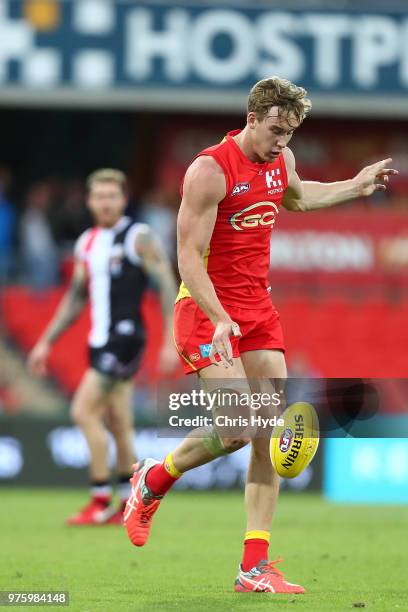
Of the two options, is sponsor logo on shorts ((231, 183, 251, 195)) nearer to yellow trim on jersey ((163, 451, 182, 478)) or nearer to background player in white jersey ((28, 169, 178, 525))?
yellow trim on jersey ((163, 451, 182, 478))

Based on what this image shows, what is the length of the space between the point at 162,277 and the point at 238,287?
3.62m

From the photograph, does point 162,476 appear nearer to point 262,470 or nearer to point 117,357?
point 262,470

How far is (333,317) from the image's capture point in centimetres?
1697

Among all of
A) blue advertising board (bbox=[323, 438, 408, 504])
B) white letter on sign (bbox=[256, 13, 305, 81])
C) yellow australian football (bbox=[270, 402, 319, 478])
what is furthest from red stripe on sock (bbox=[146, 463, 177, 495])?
white letter on sign (bbox=[256, 13, 305, 81])

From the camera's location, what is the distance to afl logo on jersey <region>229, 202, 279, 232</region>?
652 centimetres

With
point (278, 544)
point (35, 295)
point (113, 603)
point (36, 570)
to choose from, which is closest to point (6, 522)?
point (278, 544)

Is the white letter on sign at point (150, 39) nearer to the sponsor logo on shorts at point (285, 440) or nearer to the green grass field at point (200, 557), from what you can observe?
the green grass field at point (200, 557)

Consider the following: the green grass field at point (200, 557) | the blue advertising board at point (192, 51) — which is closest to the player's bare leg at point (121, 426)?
the green grass field at point (200, 557)

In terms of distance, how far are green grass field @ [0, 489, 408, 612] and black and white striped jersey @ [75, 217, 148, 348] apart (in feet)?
5.18

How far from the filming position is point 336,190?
709 cm

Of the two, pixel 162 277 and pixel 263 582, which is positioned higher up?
pixel 162 277

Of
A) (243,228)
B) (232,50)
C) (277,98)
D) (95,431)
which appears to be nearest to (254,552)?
(243,228)

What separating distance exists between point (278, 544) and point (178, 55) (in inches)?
361

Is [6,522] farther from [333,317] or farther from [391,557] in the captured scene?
[333,317]
